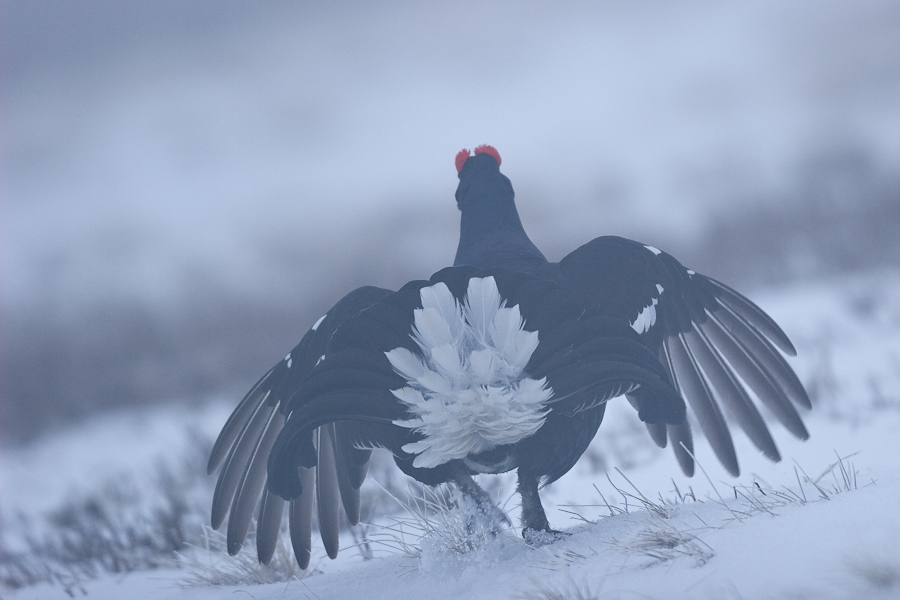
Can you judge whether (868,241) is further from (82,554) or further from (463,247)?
(82,554)

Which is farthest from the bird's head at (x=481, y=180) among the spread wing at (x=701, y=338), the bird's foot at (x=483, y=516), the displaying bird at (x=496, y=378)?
the bird's foot at (x=483, y=516)

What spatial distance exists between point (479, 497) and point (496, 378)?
0.58 m

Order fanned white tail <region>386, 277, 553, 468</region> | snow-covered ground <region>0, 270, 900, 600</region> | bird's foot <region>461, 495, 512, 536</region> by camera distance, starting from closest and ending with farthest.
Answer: snow-covered ground <region>0, 270, 900, 600</region>, fanned white tail <region>386, 277, 553, 468</region>, bird's foot <region>461, 495, 512, 536</region>

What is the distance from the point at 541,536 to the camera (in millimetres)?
2465

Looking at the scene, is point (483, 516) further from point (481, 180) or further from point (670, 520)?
point (481, 180)

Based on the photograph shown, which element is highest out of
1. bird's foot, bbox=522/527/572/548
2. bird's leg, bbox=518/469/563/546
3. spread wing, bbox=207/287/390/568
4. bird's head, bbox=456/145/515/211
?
bird's head, bbox=456/145/515/211

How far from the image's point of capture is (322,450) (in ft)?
10.3

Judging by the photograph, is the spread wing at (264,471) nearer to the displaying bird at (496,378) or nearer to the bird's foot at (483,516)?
the displaying bird at (496,378)

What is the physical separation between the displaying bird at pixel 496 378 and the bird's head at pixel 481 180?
0.47ft

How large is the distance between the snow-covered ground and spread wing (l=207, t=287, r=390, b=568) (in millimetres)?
189

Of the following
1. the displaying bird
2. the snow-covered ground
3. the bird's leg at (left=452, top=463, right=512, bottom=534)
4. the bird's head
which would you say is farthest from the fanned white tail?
the bird's head

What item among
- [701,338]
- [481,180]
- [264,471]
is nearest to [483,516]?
[264,471]

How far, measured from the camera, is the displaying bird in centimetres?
224

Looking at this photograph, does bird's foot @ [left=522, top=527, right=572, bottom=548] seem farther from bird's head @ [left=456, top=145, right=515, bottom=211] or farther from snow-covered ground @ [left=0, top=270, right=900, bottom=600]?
bird's head @ [left=456, top=145, right=515, bottom=211]
